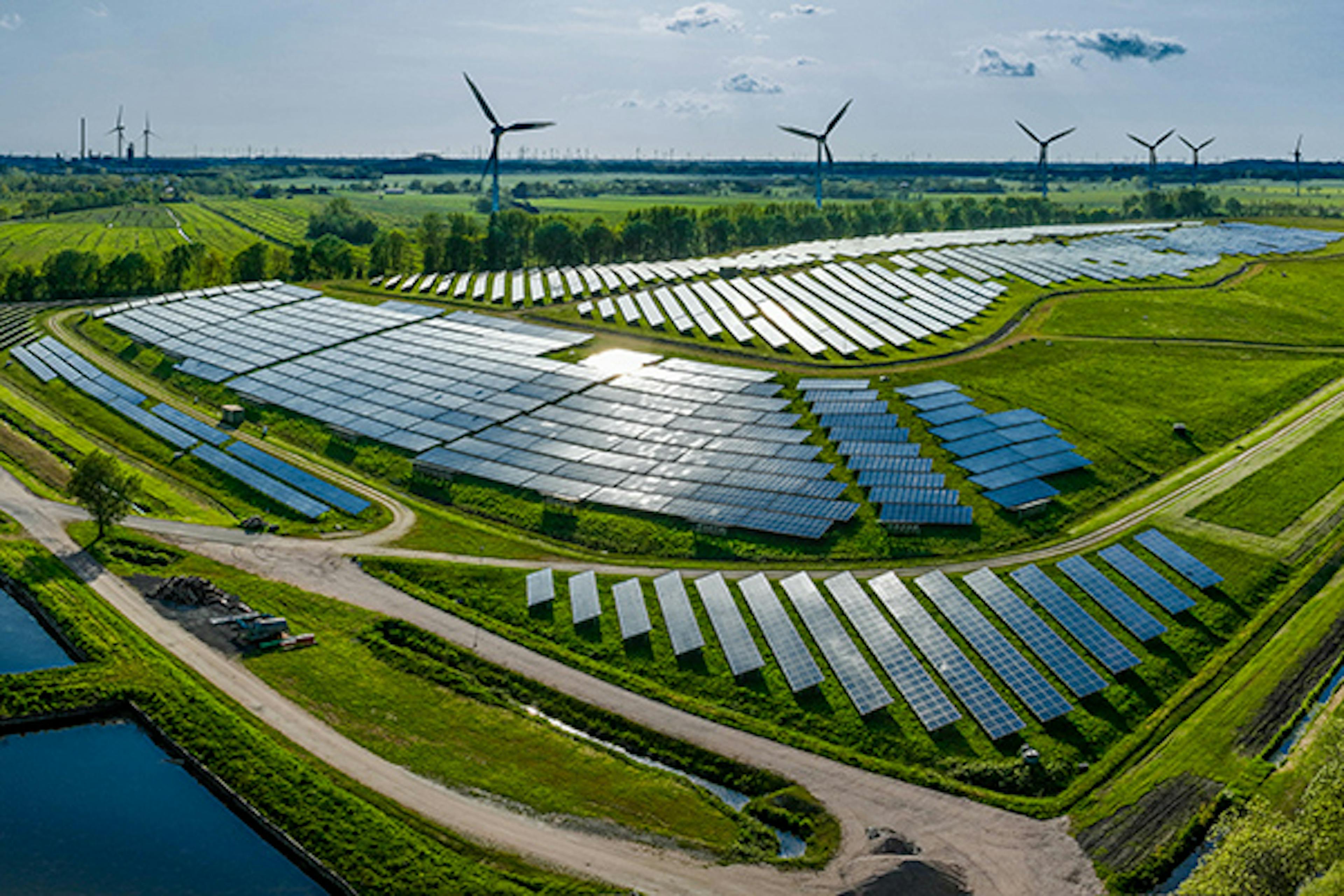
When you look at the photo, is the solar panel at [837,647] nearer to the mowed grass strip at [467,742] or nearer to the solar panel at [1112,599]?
the mowed grass strip at [467,742]

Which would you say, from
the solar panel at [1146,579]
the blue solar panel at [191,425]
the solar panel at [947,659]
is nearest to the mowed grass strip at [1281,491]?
the solar panel at [1146,579]

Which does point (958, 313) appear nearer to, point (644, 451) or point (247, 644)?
point (644, 451)

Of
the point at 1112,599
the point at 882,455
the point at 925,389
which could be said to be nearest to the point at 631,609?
the point at 882,455

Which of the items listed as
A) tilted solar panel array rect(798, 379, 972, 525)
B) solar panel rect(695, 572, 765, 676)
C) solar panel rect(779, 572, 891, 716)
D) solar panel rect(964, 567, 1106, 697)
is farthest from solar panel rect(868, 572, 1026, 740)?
solar panel rect(695, 572, 765, 676)

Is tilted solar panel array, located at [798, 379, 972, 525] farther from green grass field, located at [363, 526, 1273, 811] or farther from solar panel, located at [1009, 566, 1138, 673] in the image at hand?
green grass field, located at [363, 526, 1273, 811]

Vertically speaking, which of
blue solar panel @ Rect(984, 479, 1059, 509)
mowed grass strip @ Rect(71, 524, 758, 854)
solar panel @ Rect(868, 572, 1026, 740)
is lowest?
mowed grass strip @ Rect(71, 524, 758, 854)

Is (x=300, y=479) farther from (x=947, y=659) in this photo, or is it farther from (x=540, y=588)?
(x=947, y=659)

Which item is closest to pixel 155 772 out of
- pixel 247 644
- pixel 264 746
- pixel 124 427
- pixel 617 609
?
pixel 264 746
